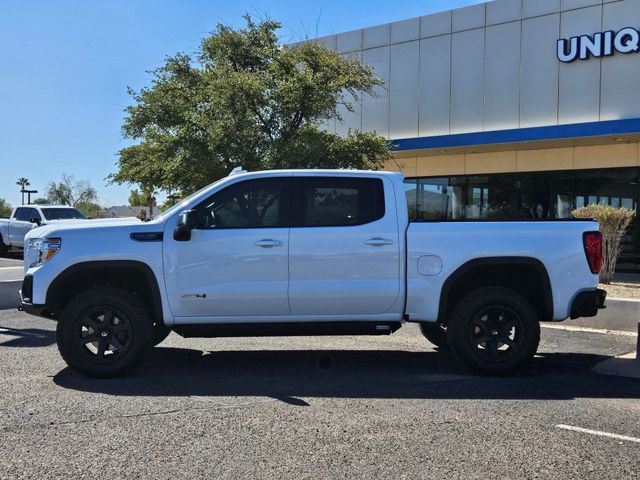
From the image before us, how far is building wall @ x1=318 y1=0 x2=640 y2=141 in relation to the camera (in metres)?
15.7

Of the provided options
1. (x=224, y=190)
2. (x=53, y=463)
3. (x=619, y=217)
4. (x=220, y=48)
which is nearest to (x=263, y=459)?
(x=53, y=463)

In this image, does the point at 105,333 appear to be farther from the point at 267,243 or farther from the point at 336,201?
the point at 336,201

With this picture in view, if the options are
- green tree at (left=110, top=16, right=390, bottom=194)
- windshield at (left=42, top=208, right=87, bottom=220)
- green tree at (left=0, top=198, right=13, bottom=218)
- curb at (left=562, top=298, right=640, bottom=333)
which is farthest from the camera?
green tree at (left=0, top=198, right=13, bottom=218)

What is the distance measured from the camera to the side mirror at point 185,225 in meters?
5.93

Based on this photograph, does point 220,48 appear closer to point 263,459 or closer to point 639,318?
point 639,318

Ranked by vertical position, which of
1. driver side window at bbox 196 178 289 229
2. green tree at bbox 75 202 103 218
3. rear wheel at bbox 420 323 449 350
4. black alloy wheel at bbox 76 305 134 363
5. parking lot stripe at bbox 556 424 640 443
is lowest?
parking lot stripe at bbox 556 424 640 443

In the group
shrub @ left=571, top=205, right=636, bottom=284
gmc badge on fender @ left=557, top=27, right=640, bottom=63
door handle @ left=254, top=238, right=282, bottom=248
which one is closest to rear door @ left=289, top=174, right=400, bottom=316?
door handle @ left=254, top=238, right=282, bottom=248

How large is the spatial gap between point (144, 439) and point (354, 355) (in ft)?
11.5

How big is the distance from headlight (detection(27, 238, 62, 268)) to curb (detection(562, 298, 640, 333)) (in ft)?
24.7

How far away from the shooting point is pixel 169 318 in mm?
6133

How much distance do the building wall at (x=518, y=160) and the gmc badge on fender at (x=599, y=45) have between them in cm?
240

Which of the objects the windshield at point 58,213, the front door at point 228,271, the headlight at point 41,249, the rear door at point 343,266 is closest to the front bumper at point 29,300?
the headlight at point 41,249

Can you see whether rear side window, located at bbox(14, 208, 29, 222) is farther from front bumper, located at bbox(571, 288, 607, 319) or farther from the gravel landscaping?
front bumper, located at bbox(571, 288, 607, 319)

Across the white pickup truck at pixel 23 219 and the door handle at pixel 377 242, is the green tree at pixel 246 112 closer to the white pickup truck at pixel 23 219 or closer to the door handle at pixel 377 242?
the white pickup truck at pixel 23 219
